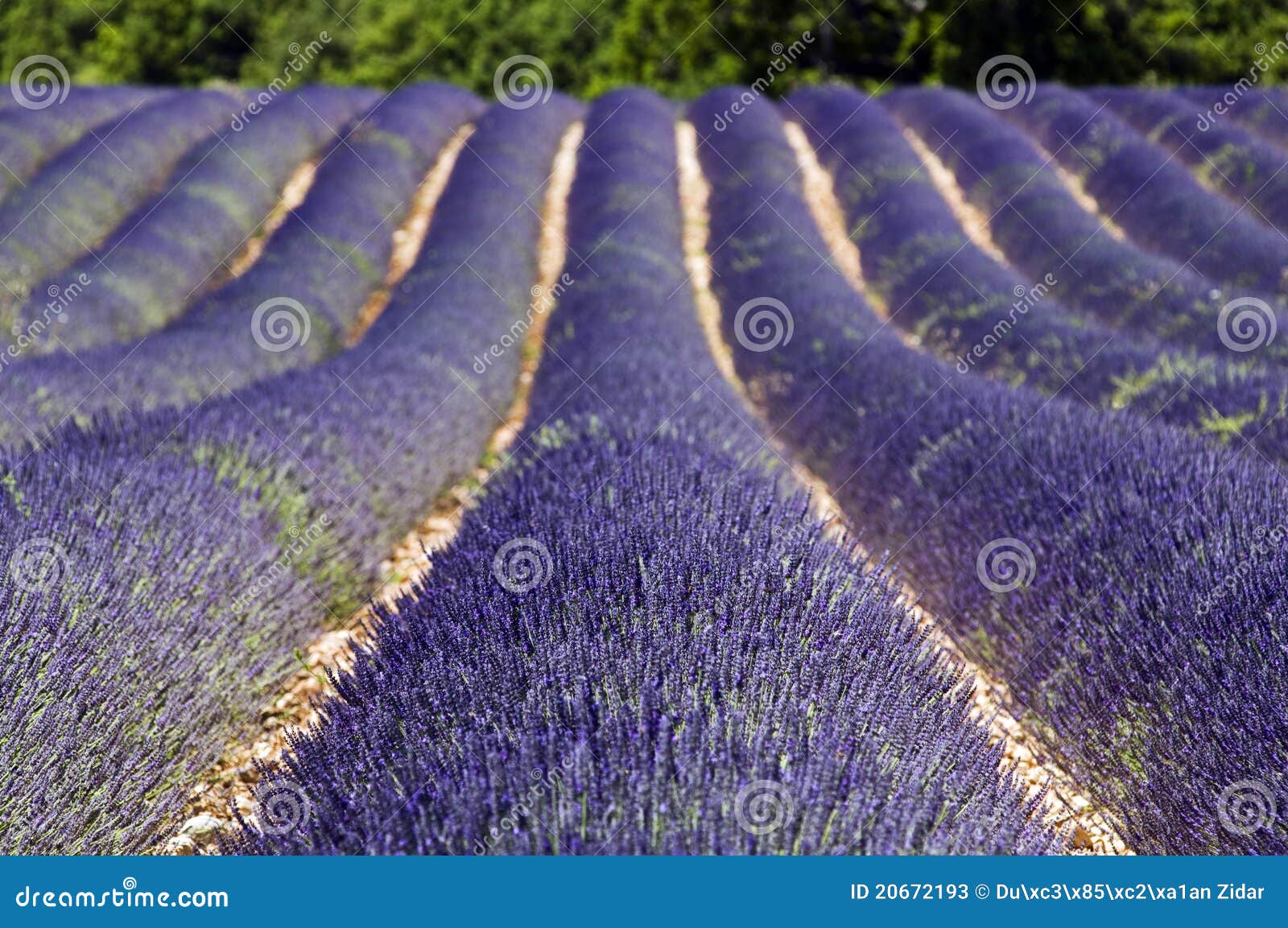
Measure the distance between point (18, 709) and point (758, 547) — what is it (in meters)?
1.75

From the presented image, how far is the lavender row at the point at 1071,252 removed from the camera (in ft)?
22.7

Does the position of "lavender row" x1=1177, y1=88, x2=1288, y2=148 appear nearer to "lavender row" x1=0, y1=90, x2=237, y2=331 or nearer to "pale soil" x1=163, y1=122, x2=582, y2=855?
"pale soil" x1=163, y1=122, x2=582, y2=855

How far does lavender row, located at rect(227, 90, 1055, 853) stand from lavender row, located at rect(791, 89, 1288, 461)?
116 inches

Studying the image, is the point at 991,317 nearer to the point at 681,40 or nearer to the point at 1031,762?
the point at 1031,762

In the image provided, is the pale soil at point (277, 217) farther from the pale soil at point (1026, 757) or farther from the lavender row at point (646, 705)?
the lavender row at point (646, 705)

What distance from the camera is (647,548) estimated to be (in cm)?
240

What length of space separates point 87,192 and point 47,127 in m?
3.19

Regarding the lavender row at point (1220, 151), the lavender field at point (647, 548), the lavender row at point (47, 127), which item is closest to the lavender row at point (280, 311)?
the lavender field at point (647, 548)

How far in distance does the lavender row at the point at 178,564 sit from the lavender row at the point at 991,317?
11.0ft

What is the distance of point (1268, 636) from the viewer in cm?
229

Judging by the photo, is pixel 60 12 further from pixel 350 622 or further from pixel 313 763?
pixel 313 763

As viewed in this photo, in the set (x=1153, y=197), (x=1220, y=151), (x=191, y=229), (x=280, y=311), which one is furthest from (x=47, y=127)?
(x=1220, y=151)

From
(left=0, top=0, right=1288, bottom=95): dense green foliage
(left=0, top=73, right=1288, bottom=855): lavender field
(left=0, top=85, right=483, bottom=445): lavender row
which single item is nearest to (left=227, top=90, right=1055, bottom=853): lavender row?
(left=0, top=73, right=1288, bottom=855): lavender field

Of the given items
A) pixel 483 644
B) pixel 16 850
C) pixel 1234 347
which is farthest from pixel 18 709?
pixel 1234 347
